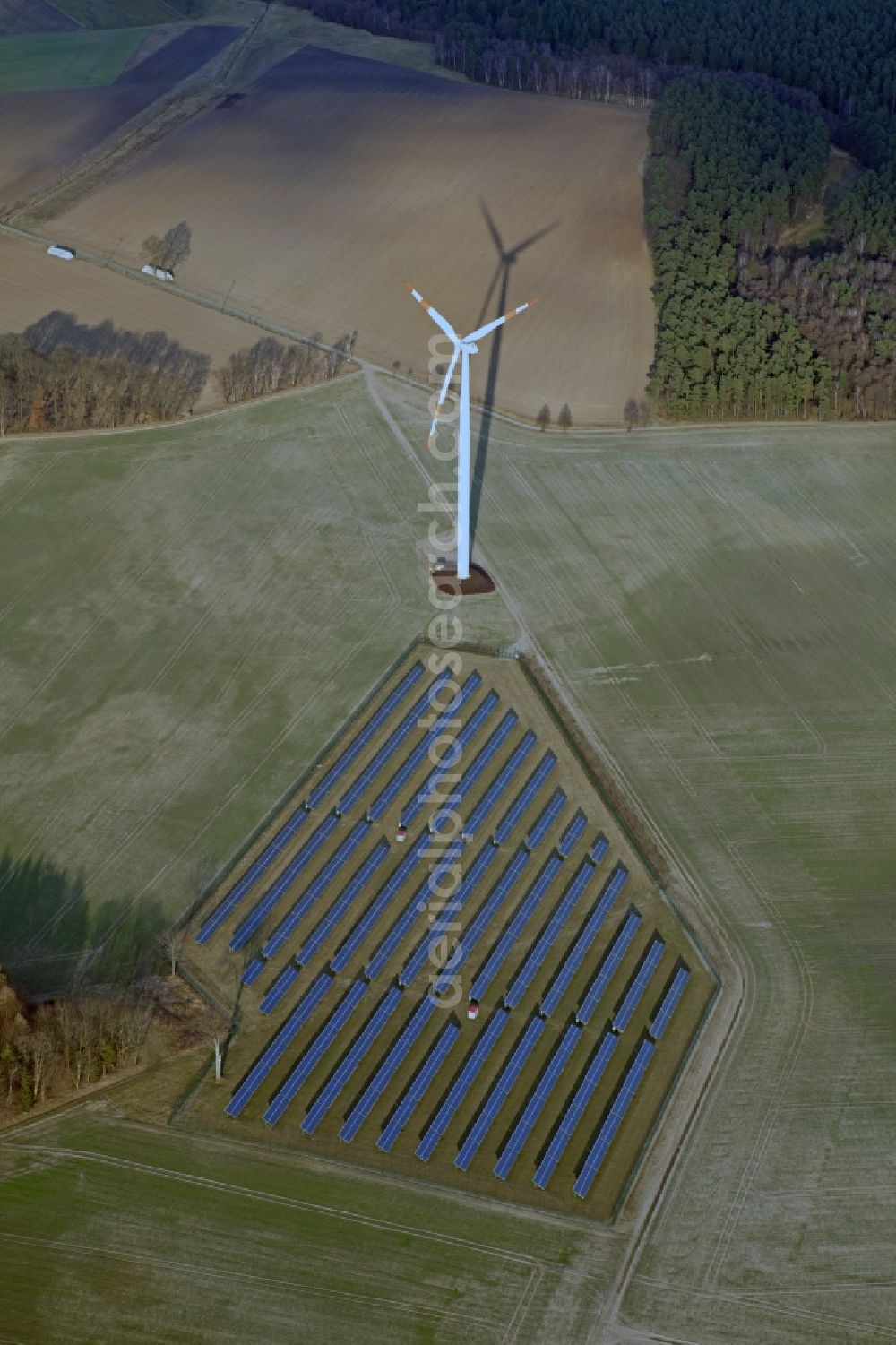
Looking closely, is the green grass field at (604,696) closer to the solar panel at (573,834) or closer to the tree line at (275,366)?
the tree line at (275,366)

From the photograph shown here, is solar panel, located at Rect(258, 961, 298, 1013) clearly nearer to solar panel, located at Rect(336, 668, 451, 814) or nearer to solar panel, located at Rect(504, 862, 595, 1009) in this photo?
solar panel, located at Rect(504, 862, 595, 1009)

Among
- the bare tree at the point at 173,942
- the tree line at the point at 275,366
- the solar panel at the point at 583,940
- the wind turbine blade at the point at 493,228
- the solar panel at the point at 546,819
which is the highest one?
the wind turbine blade at the point at 493,228

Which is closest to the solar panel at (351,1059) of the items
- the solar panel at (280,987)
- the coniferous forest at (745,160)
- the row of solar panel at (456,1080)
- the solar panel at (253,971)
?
the row of solar panel at (456,1080)

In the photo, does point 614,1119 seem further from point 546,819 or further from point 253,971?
point 546,819

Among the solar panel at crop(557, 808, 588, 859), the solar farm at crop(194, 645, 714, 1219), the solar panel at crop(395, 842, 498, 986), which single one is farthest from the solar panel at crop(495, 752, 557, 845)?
the solar panel at crop(557, 808, 588, 859)

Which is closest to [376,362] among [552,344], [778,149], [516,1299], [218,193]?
[552,344]
